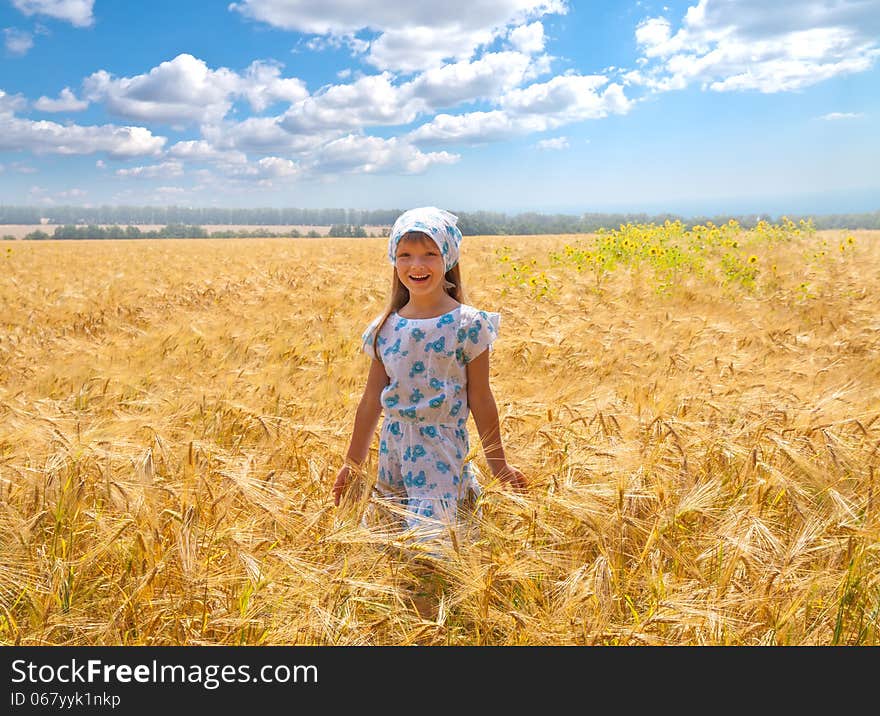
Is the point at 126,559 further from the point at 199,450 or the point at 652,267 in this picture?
the point at 652,267

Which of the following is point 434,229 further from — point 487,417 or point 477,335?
point 487,417

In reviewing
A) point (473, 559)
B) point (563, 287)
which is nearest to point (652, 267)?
point (563, 287)

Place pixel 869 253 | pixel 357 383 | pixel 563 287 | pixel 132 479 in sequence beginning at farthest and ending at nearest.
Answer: pixel 869 253 < pixel 563 287 < pixel 357 383 < pixel 132 479

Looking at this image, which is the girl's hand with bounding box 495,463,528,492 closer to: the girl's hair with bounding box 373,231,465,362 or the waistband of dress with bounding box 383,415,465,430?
the waistband of dress with bounding box 383,415,465,430

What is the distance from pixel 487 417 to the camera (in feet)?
7.37

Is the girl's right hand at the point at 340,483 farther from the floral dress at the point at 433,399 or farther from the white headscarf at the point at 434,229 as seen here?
the white headscarf at the point at 434,229

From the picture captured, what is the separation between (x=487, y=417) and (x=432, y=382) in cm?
23

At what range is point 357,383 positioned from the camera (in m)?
3.78

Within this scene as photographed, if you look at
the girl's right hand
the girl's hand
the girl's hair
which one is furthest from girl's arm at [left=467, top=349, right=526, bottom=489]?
the girl's right hand

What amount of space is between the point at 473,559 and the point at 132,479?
1.15 metres

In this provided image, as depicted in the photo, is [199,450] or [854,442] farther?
[854,442]

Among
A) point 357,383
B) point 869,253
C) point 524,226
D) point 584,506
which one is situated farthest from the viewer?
point 524,226

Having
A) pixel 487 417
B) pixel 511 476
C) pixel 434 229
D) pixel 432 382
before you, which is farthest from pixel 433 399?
pixel 434 229

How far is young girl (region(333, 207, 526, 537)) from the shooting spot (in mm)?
2176
